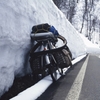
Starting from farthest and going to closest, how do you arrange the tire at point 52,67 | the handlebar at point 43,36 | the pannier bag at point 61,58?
1. the handlebar at point 43,36
2. the pannier bag at point 61,58
3. the tire at point 52,67

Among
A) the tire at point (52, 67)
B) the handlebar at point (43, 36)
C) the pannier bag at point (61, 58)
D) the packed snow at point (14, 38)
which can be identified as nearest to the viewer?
the packed snow at point (14, 38)

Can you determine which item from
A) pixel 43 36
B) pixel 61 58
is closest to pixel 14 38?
pixel 43 36

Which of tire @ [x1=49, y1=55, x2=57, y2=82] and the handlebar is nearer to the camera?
tire @ [x1=49, y1=55, x2=57, y2=82]

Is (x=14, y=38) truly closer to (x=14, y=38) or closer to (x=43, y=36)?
(x=14, y=38)

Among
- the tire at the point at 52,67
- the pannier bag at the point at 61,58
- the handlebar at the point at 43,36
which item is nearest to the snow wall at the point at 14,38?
the handlebar at the point at 43,36

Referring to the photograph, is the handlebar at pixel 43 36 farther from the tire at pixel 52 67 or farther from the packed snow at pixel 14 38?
the tire at pixel 52 67

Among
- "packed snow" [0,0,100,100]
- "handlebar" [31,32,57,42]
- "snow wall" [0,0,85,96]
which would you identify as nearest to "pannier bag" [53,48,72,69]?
"handlebar" [31,32,57,42]

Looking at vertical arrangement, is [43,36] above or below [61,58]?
above

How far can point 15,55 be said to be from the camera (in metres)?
3.18

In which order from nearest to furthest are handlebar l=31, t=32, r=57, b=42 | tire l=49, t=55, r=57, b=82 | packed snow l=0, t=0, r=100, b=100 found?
packed snow l=0, t=0, r=100, b=100 → tire l=49, t=55, r=57, b=82 → handlebar l=31, t=32, r=57, b=42

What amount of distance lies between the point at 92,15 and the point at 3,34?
37.2 metres

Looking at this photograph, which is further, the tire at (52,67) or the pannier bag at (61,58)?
the pannier bag at (61,58)

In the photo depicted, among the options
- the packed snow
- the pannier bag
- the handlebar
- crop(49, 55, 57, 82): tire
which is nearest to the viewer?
the packed snow

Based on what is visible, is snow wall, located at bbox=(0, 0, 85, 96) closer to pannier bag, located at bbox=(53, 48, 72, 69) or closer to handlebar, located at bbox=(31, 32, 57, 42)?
handlebar, located at bbox=(31, 32, 57, 42)
